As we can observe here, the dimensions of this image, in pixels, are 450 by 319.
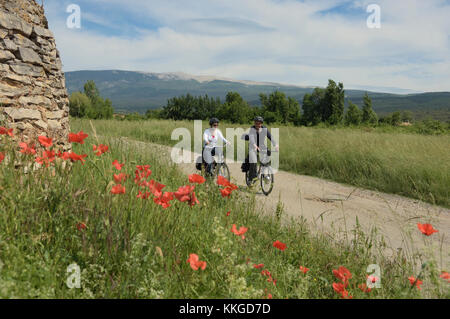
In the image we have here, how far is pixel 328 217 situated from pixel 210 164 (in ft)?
9.57

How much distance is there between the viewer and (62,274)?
212cm

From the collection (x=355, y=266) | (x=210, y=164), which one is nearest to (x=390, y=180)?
(x=210, y=164)

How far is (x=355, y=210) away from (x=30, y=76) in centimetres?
636

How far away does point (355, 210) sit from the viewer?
22.7 feet

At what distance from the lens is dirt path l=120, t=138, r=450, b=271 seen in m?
5.19

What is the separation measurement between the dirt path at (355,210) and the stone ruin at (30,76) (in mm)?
2458

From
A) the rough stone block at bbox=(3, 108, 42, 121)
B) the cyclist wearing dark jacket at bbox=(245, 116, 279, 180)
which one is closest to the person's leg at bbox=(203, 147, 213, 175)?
the cyclist wearing dark jacket at bbox=(245, 116, 279, 180)

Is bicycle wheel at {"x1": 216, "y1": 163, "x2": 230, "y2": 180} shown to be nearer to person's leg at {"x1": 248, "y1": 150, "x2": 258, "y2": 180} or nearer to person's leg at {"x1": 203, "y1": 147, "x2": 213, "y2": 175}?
person's leg at {"x1": 203, "y1": 147, "x2": 213, "y2": 175}

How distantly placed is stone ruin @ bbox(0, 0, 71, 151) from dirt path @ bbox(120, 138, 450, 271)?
246 cm

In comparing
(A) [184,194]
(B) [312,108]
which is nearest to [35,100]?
(A) [184,194]

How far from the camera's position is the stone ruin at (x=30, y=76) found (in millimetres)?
4625

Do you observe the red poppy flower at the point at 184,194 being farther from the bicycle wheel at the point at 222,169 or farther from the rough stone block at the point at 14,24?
the bicycle wheel at the point at 222,169

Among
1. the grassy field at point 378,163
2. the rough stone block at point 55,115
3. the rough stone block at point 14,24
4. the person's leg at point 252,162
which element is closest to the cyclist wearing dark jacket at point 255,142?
the person's leg at point 252,162
